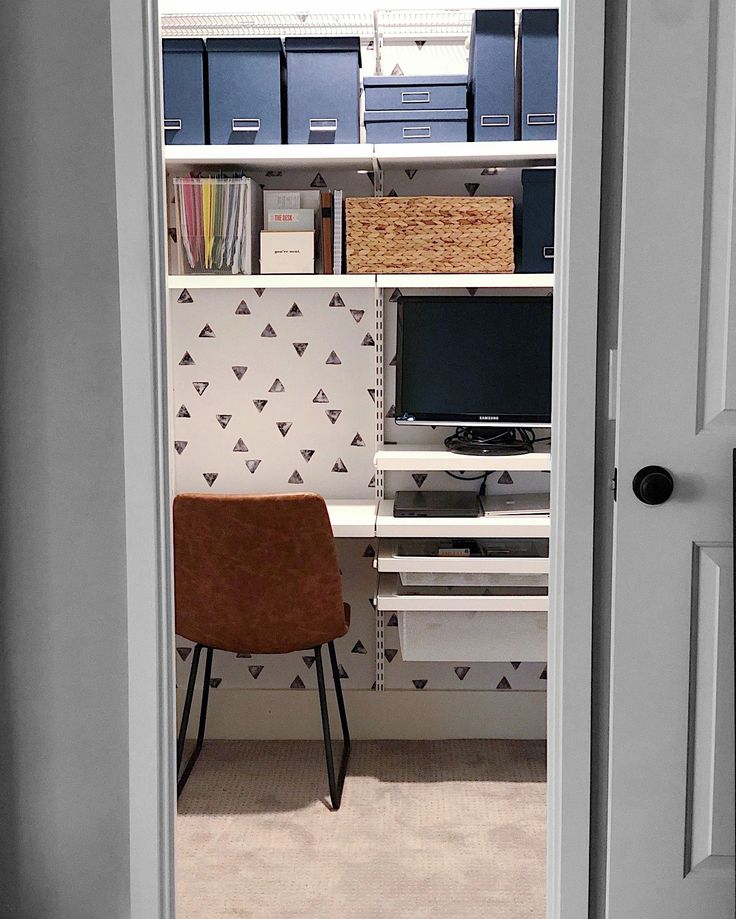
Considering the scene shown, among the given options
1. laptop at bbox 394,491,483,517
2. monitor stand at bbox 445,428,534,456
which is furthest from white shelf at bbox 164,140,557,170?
laptop at bbox 394,491,483,517

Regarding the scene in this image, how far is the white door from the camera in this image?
4.91ft

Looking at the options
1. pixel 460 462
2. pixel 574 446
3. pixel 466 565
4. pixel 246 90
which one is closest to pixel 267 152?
pixel 246 90

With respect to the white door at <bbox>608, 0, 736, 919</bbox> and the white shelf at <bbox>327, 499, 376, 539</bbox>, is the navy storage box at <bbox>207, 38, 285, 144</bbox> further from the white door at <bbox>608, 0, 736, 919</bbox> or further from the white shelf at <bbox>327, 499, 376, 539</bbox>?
the white door at <bbox>608, 0, 736, 919</bbox>

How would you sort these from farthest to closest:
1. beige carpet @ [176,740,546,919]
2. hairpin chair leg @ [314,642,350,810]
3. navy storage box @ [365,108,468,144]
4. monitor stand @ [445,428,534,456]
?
1. monitor stand @ [445,428,534,456]
2. navy storage box @ [365,108,468,144]
3. hairpin chair leg @ [314,642,350,810]
4. beige carpet @ [176,740,546,919]

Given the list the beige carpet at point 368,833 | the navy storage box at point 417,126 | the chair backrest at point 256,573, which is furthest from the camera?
the navy storage box at point 417,126

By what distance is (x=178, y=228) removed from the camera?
2904 mm

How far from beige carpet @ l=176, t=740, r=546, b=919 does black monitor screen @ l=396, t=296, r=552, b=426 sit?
1.07m

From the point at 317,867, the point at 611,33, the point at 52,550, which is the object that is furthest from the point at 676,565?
the point at 317,867

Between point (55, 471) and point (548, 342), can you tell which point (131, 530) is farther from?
point (548, 342)

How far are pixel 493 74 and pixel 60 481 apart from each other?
182 cm

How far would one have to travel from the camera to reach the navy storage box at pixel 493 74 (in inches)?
107

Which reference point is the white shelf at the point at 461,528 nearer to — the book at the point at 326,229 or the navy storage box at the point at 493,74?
the book at the point at 326,229

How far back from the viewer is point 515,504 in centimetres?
291

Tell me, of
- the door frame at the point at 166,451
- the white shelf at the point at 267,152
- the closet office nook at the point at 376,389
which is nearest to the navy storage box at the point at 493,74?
the closet office nook at the point at 376,389
